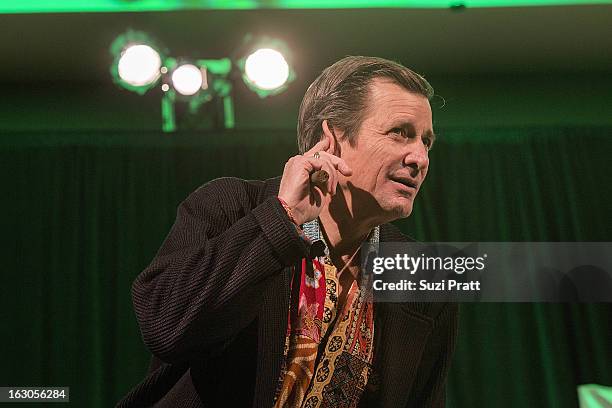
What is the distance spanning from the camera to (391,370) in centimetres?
111

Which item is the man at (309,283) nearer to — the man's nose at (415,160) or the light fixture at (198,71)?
the man's nose at (415,160)

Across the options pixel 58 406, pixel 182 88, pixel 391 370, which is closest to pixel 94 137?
pixel 182 88

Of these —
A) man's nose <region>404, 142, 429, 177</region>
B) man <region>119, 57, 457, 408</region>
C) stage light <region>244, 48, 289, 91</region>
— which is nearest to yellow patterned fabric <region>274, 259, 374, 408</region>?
man <region>119, 57, 457, 408</region>

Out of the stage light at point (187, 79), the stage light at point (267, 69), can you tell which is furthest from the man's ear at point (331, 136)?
the stage light at point (187, 79)

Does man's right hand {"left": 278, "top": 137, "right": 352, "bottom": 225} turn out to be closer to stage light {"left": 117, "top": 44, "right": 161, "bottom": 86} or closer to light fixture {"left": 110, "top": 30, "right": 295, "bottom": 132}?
light fixture {"left": 110, "top": 30, "right": 295, "bottom": 132}

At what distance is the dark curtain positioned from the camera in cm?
238

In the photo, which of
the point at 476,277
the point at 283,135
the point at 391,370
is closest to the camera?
the point at 391,370

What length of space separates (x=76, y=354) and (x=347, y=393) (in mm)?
1607

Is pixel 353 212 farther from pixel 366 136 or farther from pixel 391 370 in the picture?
pixel 391 370

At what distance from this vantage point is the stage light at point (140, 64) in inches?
87.4

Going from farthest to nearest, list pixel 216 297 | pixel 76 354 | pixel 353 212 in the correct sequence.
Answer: pixel 76 354 → pixel 353 212 → pixel 216 297

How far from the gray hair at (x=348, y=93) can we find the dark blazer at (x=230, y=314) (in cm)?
22

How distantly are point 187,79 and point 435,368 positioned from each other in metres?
1.35

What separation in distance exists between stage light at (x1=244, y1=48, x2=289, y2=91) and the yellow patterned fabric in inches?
44.7
